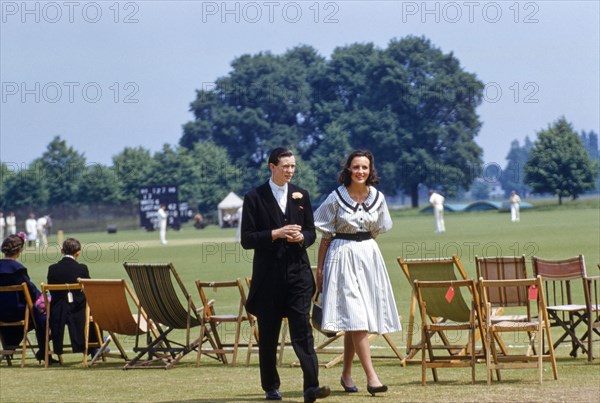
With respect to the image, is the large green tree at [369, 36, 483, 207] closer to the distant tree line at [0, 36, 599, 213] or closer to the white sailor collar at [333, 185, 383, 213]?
the distant tree line at [0, 36, 599, 213]

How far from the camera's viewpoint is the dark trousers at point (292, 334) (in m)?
9.45

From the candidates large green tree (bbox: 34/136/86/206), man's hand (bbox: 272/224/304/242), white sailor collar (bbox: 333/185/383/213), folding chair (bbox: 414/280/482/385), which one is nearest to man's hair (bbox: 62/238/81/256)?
folding chair (bbox: 414/280/482/385)

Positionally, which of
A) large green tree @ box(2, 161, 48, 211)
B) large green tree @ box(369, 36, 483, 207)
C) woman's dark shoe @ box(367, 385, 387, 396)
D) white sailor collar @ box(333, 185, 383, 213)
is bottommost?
woman's dark shoe @ box(367, 385, 387, 396)

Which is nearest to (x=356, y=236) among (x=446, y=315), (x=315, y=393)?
(x=315, y=393)

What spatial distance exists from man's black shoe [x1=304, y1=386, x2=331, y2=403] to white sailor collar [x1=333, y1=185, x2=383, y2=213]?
52.6 inches

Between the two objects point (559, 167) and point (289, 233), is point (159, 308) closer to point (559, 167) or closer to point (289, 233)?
point (289, 233)

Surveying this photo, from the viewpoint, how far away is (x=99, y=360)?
13609 mm

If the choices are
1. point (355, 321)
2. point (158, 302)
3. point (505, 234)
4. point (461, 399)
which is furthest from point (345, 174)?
point (505, 234)

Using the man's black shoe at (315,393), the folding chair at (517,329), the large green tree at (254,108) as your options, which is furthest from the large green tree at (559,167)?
the man's black shoe at (315,393)

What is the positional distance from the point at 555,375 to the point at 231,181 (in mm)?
104776

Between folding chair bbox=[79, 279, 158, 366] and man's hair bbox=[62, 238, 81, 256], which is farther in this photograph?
man's hair bbox=[62, 238, 81, 256]

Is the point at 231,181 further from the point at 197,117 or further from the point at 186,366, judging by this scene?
the point at 186,366

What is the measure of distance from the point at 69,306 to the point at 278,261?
14.4 feet

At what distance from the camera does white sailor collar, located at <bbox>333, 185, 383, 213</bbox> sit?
9.84 metres
